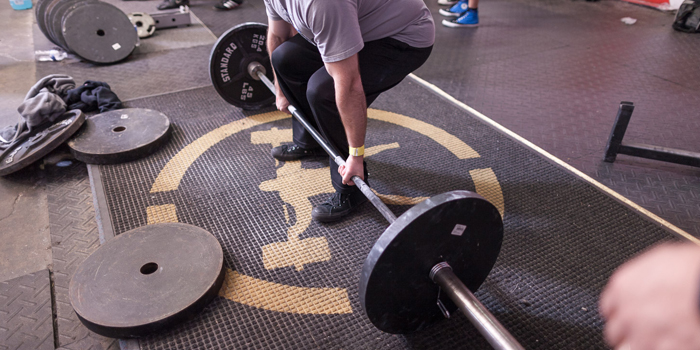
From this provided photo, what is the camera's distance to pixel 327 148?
1900mm

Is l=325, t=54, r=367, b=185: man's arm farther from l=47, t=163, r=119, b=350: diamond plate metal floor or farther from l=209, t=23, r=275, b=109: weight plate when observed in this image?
l=209, t=23, r=275, b=109: weight plate

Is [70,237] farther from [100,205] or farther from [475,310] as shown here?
[475,310]

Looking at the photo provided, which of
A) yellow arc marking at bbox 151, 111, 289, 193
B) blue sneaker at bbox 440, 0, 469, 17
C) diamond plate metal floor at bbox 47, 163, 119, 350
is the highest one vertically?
blue sneaker at bbox 440, 0, 469, 17

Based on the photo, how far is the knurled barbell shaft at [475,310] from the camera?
108cm

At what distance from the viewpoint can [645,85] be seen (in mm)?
3354

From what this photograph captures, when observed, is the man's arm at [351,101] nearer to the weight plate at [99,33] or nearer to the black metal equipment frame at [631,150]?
the black metal equipment frame at [631,150]

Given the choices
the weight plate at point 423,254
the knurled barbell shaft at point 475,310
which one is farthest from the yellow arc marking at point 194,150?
the knurled barbell shaft at point 475,310

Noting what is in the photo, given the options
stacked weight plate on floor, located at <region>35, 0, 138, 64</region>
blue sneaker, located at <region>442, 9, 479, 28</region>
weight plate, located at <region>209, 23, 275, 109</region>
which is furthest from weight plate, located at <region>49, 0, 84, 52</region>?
blue sneaker, located at <region>442, 9, 479, 28</region>

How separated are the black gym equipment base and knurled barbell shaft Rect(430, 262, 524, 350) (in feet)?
1.08

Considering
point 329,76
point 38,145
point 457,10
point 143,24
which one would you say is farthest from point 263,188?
point 457,10

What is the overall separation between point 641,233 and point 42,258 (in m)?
2.67

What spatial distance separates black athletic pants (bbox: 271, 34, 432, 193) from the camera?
179 centimetres

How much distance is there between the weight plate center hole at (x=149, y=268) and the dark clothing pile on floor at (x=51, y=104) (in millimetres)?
1390

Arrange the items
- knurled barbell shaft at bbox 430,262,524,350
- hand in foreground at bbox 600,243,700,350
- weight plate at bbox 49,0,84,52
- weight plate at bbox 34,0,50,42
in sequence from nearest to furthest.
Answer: hand in foreground at bbox 600,243,700,350 < knurled barbell shaft at bbox 430,262,524,350 < weight plate at bbox 49,0,84,52 < weight plate at bbox 34,0,50,42
